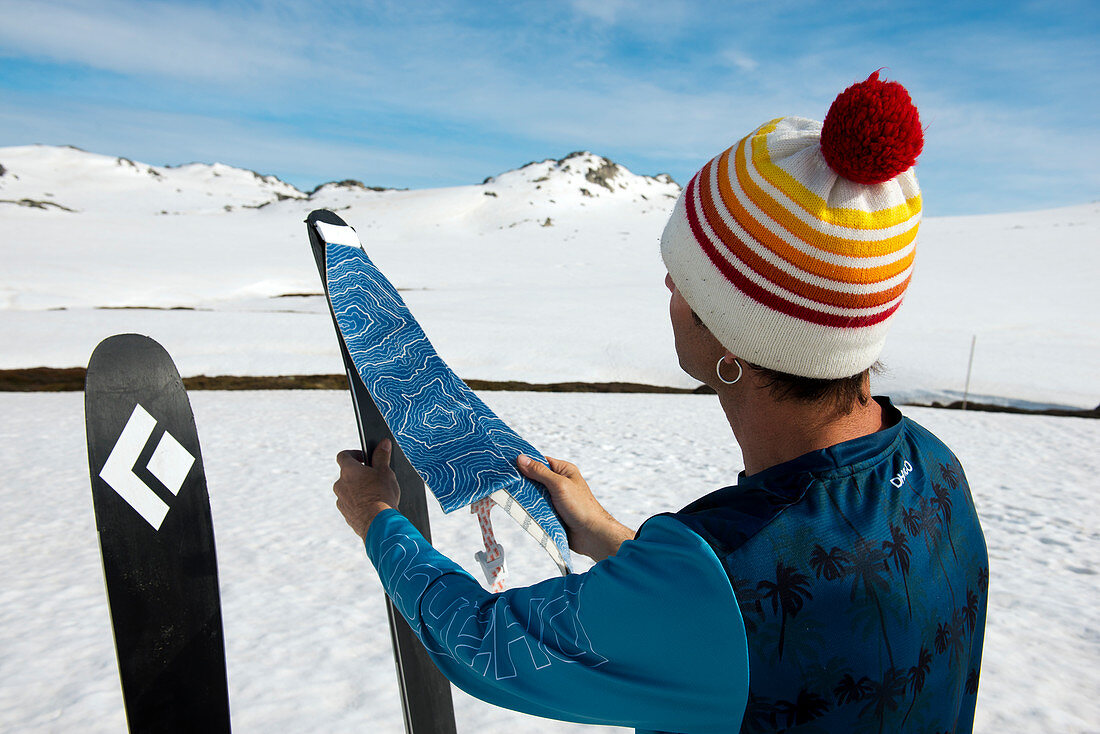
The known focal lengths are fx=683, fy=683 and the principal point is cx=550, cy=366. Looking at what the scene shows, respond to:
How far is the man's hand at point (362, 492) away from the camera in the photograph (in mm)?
1282

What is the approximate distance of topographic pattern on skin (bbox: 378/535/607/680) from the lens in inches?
33.2

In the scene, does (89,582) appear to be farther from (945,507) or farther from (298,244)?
(298,244)

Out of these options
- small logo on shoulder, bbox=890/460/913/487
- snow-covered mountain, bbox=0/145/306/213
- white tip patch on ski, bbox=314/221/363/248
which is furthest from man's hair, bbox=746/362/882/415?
snow-covered mountain, bbox=0/145/306/213

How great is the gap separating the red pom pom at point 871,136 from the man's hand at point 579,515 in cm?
87

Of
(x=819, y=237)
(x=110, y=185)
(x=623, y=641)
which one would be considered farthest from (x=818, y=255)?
(x=110, y=185)

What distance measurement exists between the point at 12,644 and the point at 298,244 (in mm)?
29694

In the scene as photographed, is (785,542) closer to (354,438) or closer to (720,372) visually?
(720,372)

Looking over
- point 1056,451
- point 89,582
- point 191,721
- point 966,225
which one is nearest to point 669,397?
point 1056,451

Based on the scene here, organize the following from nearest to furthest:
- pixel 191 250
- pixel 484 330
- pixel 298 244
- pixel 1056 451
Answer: pixel 1056 451
pixel 484 330
pixel 191 250
pixel 298 244

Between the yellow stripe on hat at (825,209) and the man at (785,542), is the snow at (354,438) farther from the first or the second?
the yellow stripe on hat at (825,209)

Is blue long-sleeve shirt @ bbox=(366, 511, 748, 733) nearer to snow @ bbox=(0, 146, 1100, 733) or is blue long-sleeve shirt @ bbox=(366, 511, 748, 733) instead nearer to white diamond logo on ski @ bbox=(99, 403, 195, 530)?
white diamond logo on ski @ bbox=(99, 403, 195, 530)

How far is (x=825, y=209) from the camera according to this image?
0.89 m

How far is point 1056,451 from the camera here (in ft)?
21.4

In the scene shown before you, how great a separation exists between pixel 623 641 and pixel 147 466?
1788 millimetres
